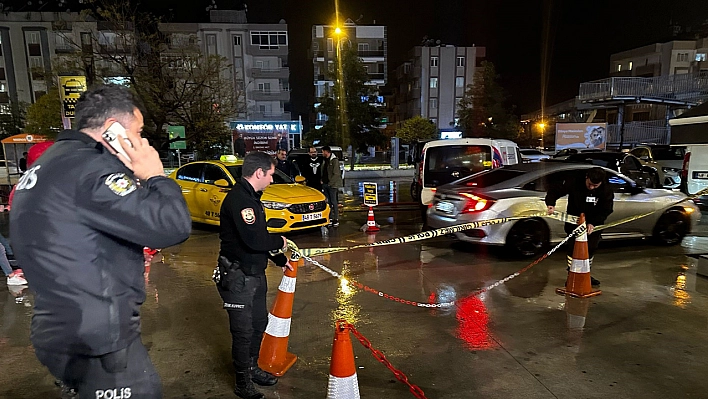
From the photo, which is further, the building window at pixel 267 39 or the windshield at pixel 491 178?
the building window at pixel 267 39

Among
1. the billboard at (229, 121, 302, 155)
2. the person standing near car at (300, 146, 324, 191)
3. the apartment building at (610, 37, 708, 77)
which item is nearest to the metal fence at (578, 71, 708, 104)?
the apartment building at (610, 37, 708, 77)

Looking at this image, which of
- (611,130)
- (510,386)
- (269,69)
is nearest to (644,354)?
(510,386)

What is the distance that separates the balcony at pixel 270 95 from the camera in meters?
45.1

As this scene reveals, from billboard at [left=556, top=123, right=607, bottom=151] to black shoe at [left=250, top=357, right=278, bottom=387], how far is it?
26.5 m

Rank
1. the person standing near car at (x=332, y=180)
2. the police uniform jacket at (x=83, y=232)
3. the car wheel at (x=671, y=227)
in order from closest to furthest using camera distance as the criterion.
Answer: the police uniform jacket at (x=83, y=232) < the car wheel at (x=671, y=227) < the person standing near car at (x=332, y=180)

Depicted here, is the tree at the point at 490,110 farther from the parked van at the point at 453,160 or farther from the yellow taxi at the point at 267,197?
the yellow taxi at the point at 267,197

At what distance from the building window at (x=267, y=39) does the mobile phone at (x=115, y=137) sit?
4638 cm

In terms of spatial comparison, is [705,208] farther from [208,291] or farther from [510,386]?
[208,291]

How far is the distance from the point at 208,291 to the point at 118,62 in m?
14.5

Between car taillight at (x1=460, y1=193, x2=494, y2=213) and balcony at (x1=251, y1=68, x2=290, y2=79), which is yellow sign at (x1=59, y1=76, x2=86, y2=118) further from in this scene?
balcony at (x1=251, y1=68, x2=290, y2=79)

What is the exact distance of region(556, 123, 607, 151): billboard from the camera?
1032 inches

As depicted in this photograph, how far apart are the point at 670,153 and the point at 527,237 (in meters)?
16.4

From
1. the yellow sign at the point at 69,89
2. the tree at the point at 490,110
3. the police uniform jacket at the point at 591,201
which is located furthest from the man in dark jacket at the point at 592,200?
the tree at the point at 490,110

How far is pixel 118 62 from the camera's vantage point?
1678 cm
